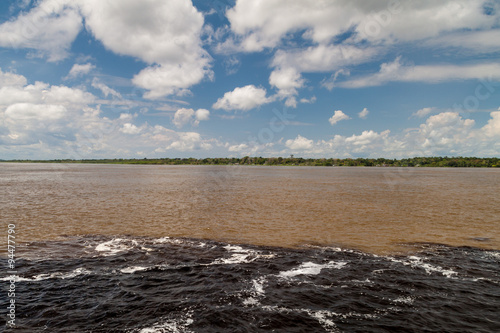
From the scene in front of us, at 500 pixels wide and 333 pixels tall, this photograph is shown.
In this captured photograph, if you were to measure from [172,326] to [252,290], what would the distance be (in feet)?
14.1

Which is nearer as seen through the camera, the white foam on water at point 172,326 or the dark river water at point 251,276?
the white foam on water at point 172,326

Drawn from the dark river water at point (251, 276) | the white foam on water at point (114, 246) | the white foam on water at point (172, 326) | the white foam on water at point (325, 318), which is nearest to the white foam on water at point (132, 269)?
the dark river water at point (251, 276)

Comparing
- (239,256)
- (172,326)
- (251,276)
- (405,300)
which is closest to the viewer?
(172,326)

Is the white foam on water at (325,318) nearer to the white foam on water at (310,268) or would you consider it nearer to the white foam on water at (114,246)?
the white foam on water at (310,268)

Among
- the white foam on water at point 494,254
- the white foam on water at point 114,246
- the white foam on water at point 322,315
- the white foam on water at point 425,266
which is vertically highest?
the white foam on water at point 425,266

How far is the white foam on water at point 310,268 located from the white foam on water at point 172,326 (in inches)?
243

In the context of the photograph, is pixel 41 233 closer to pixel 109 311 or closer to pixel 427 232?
pixel 109 311

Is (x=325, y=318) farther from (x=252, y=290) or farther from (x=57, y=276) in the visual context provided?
(x=57, y=276)

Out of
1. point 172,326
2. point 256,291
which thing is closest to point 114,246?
point 172,326

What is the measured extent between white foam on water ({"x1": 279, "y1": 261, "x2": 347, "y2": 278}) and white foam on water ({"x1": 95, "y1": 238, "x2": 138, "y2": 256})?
11.7 m

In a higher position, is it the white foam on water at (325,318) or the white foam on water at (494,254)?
the white foam on water at (494,254)

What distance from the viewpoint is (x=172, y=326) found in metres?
10.5

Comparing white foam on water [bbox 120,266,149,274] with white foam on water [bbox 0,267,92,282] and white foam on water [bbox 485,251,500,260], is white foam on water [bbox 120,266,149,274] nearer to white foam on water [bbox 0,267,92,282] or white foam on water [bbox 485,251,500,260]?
white foam on water [bbox 0,267,92,282]

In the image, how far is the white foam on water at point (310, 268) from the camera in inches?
608
